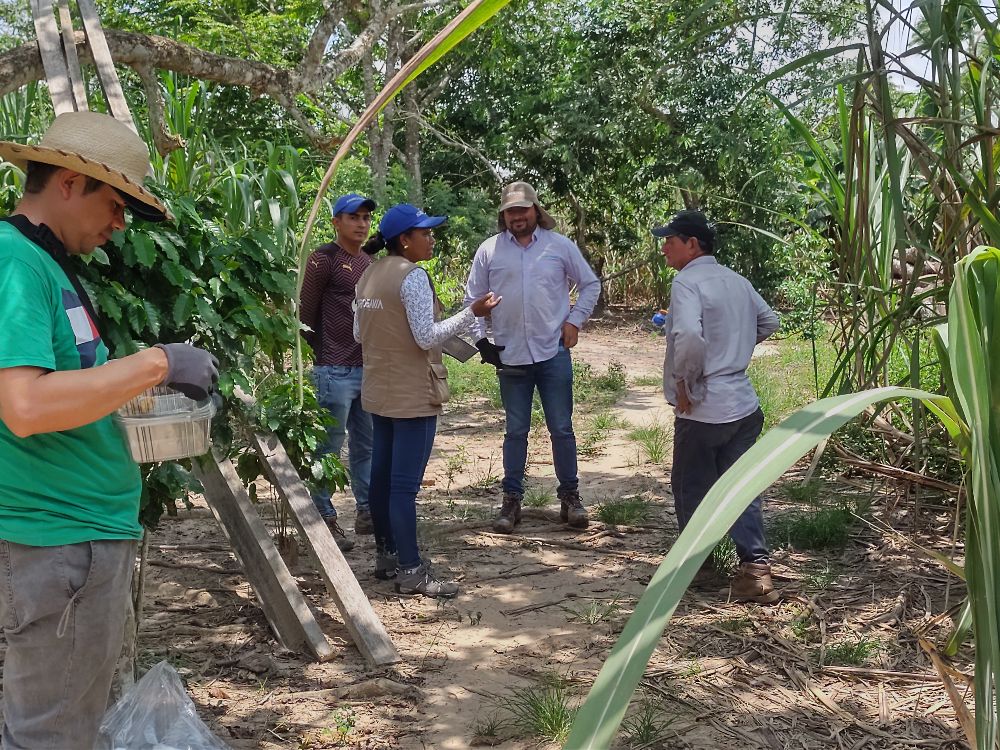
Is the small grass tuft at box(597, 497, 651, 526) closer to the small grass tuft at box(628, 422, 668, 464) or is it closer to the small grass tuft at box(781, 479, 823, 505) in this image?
the small grass tuft at box(781, 479, 823, 505)

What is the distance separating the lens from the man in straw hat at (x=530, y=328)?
5.08m

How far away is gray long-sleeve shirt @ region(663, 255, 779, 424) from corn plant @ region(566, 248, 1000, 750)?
2534 millimetres

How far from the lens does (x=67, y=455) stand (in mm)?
1911

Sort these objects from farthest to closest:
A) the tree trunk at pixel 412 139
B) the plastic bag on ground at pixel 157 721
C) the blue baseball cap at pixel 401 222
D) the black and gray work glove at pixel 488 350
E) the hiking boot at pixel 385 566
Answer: the tree trunk at pixel 412 139 → the black and gray work glove at pixel 488 350 → the hiking boot at pixel 385 566 → the blue baseball cap at pixel 401 222 → the plastic bag on ground at pixel 157 721

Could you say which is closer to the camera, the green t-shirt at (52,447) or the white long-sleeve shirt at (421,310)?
the green t-shirt at (52,447)

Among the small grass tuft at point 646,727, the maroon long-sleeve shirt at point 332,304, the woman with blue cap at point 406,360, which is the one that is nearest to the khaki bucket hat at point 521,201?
the maroon long-sleeve shirt at point 332,304

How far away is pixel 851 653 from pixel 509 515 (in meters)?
2.09

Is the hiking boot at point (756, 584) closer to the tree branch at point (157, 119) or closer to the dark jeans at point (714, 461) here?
the dark jeans at point (714, 461)

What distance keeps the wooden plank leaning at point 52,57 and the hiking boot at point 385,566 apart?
227 centimetres

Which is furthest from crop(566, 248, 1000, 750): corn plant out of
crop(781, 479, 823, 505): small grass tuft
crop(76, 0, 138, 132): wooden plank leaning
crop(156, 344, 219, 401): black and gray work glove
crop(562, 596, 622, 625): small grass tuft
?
crop(781, 479, 823, 505): small grass tuft

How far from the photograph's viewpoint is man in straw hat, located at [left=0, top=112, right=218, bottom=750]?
178 centimetres

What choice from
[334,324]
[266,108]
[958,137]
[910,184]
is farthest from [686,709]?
[266,108]

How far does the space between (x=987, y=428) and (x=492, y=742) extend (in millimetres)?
2265

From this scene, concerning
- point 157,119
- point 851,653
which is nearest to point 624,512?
point 851,653
